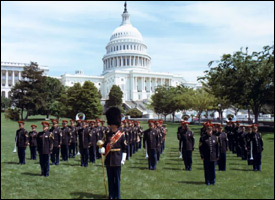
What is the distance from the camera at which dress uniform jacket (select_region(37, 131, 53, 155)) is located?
429 inches

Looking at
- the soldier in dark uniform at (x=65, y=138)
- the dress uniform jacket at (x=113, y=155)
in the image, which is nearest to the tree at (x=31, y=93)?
the soldier in dark uniform at (x=65, y=138)

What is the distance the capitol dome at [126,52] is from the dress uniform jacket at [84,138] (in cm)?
10705

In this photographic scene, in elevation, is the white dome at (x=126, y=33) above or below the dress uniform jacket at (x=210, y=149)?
above

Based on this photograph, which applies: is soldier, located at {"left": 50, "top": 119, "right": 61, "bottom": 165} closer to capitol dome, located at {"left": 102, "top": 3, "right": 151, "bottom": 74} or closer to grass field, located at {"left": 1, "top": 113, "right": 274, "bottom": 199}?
grass field, located at {"left": 1, "top": 113, "right": 274, "bottom": 199}

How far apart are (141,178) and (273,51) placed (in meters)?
20.5

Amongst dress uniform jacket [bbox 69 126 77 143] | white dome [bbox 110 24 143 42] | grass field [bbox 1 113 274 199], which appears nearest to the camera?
grass field [bbox 1 113 274 199]

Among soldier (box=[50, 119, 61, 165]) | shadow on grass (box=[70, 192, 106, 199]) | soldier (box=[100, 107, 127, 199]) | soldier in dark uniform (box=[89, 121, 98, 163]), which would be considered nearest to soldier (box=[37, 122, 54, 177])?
soldier (box=[50, 119, 61, 165])

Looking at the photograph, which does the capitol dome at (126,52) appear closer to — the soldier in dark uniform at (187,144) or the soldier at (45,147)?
the soldier at (45,147)

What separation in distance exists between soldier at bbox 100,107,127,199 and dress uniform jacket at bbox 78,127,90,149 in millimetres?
6258

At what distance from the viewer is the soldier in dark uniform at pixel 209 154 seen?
303 inches

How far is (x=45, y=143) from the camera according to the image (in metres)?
10.9

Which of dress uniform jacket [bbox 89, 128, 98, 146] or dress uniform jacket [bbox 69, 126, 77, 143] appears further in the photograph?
dress uniform jacket [bbox 69, 126, 77, 143]

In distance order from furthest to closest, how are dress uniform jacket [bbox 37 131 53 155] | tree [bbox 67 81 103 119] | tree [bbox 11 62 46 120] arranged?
tree [bbox 11 62 46 120]
tree [bbox 67 81 103 119]
dress uniform jacket [bbox 37 131 53 155]

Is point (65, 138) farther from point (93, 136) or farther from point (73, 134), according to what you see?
point (93, 136)
